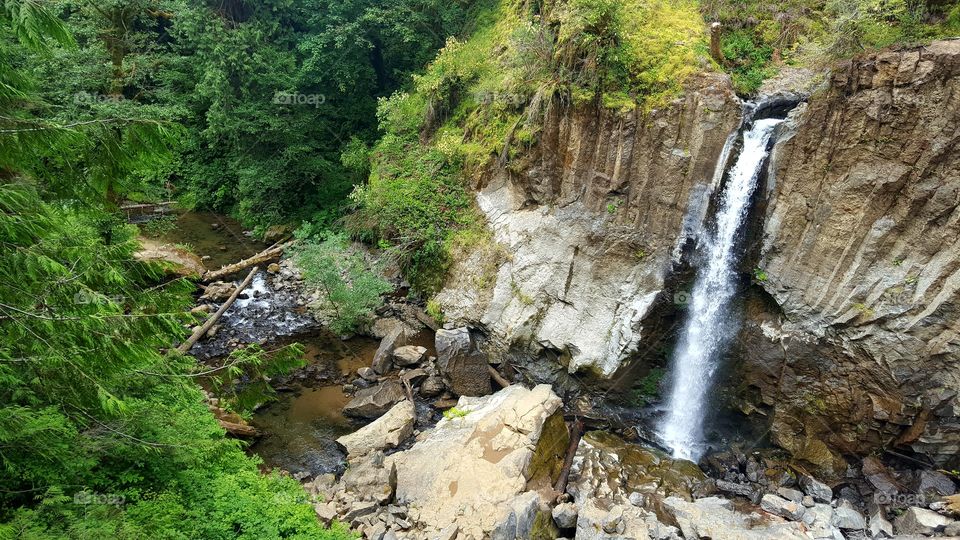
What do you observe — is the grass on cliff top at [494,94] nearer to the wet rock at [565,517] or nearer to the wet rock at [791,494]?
the wet rock at [565,517]

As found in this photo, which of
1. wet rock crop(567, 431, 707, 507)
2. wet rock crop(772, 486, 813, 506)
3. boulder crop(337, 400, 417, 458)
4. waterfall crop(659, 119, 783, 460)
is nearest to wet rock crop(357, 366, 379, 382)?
boulder crop(337, 400, 417, 458)

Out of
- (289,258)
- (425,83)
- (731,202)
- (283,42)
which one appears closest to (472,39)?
(425,83)

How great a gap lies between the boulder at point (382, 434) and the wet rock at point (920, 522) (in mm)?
9847

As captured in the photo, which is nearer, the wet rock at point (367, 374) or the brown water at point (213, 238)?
the wet rock at point (367, 374)

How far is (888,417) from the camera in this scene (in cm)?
1048

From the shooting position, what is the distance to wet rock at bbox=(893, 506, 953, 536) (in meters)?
9.08

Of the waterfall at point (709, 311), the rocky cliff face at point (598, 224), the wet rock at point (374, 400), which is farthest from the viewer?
the wet rock at point (374, 400)

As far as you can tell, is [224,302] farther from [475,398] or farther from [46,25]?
[46,25]

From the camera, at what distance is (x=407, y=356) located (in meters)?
14.4

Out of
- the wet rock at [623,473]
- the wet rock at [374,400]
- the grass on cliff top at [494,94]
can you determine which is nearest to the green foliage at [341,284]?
the grass on cliff top at [494,94]

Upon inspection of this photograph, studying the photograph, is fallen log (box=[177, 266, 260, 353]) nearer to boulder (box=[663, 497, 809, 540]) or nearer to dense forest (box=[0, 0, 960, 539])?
dense forest (box=[0, 0, 960, 539])

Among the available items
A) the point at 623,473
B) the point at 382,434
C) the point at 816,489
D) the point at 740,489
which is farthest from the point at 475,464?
the point at 816,489

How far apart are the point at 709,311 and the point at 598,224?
343cm

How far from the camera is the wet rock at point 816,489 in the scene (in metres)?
10.3
